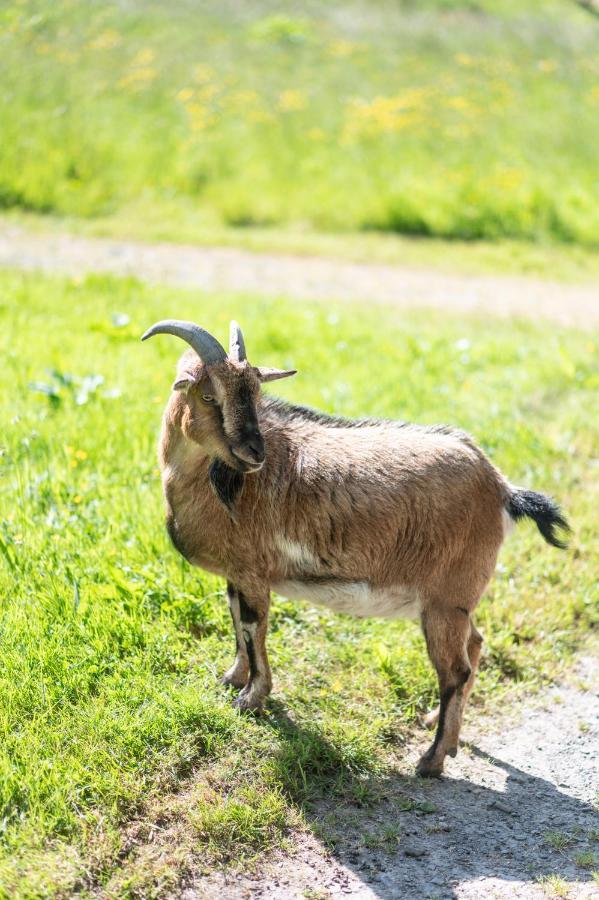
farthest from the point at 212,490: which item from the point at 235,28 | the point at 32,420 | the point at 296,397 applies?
the point at 235,28

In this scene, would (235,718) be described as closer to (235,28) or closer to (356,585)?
(356,585)

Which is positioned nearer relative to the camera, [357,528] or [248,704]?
[357,528]

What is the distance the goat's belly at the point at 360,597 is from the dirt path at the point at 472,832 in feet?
2.30

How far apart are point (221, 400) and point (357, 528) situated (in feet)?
2.76

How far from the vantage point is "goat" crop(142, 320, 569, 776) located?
4.39 metres

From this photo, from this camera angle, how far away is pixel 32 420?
659 cm

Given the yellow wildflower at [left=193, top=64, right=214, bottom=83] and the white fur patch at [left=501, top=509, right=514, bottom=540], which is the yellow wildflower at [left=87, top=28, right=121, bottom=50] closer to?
the yellow wildflower at [left=193, top=64, right=214, bottom=83]

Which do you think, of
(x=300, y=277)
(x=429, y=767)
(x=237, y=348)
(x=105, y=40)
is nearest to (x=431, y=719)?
Result: (x=429, y=767)

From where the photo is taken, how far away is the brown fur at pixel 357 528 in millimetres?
4395

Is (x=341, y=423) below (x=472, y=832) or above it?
above

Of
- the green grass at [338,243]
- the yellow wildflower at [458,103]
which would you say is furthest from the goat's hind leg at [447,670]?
the yellow wildflower at [458,103]

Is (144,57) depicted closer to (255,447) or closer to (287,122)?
(287,122)

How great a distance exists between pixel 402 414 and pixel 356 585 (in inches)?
115

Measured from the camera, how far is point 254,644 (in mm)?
4527
